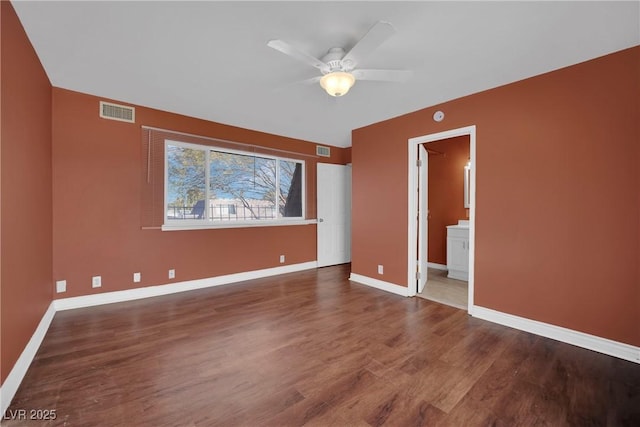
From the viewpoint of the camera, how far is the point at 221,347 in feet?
7.25

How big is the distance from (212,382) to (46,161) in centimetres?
267

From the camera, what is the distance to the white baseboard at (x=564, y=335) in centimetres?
207

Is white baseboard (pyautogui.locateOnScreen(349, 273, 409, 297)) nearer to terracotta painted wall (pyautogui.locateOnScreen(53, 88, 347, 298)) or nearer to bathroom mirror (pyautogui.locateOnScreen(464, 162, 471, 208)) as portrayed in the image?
terracotta painted wall (pyautogui.locateOnScreen(53, 88, 347, 298))

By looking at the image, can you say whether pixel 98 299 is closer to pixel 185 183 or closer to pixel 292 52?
pixel 185 183

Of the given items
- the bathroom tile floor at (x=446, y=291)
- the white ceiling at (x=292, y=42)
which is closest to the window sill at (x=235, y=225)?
the white ceiling at (x=292, y=42)

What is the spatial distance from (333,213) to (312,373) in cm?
369

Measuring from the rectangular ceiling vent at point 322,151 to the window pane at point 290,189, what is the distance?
0.47 metres

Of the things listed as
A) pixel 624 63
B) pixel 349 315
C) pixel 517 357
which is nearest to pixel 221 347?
pixel 349 315

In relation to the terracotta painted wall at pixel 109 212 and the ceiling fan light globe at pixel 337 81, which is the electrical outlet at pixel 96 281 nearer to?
the terracotta painted wall at pixel 109 212

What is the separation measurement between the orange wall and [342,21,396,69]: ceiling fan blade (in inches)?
67.3

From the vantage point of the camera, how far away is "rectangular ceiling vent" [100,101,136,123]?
3071 millimetres

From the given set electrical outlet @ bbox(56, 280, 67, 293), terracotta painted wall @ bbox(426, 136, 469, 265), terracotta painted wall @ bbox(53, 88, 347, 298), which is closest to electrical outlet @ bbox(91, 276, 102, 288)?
terracotta painted wall @ bbox(53, 88, 347, 298)

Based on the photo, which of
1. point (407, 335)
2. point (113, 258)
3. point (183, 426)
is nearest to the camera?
point (183, 426)

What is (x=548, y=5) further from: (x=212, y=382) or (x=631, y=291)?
(x=212, y=382)
